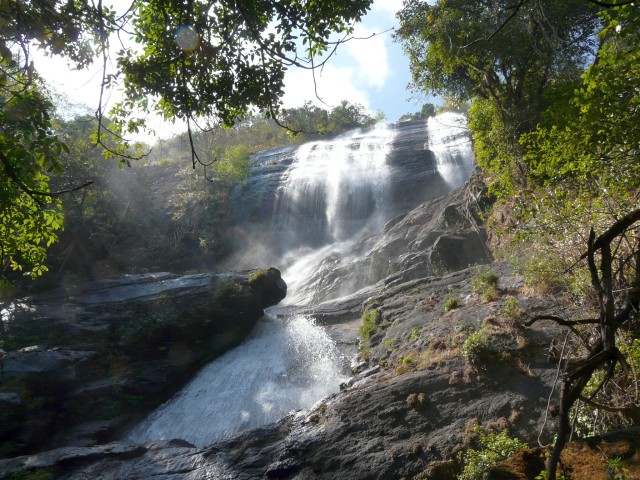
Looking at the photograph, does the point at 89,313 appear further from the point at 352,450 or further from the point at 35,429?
the point at 352,450

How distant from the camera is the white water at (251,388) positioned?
12258mm

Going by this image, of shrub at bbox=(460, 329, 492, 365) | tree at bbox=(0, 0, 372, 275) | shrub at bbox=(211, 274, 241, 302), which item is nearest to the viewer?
tree at bbox=(0, 0, 372, 275)

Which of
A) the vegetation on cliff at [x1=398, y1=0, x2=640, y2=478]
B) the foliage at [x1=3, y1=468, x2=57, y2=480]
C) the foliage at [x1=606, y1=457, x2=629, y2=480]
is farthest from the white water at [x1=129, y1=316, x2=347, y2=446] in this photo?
the foliage at [x1=606, y1=457, x2=629, y2=480]

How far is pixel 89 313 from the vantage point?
53.2 ft

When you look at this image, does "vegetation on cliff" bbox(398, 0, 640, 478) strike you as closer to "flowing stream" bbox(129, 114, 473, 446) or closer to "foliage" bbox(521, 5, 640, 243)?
"foliage" bbox(521, 5, 640, 243)

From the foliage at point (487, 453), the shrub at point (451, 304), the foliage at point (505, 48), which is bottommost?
the foliage at point (487, 453)

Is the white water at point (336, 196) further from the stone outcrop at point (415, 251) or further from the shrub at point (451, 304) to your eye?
the shrub at point (451, 304)

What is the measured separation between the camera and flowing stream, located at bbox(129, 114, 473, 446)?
12.8 meters

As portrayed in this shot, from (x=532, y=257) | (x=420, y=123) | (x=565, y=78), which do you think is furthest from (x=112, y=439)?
(x=420, y=123)

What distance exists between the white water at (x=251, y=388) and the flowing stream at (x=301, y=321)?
37 millimetres

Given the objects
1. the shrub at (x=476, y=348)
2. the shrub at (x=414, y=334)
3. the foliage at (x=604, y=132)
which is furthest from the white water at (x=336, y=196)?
the foliage at (x=604, y=132)

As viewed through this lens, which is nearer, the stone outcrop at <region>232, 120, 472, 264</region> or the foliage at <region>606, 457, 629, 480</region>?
the foliage at <region>606, 457, 629, 480</region>

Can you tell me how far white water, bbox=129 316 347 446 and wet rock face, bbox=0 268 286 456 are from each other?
0.92 m

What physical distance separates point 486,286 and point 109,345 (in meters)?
12.5
